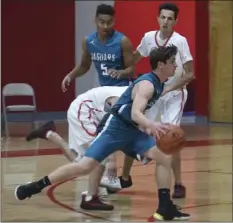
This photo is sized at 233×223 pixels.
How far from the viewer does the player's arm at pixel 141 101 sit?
5.43 m

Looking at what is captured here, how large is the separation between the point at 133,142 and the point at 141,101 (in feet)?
1.71

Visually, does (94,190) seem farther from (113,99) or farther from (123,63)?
(123,63)

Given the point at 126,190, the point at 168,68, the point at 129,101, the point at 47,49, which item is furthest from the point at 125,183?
the point at 47,49

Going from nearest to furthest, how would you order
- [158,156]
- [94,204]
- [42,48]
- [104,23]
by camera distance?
1. [158,156]
2. [94,204]
3. [104,23]
4. [42,48]

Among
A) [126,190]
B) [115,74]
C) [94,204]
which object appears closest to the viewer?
[94,204]

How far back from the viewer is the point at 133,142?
19.5ft

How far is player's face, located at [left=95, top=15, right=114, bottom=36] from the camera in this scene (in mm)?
6625

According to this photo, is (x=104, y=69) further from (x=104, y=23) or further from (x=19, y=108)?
(x=19, y=108)

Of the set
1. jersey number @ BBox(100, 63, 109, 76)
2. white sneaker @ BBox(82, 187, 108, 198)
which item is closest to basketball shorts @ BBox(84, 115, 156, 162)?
jersey number @ BBox(100, 63, 109, 76)

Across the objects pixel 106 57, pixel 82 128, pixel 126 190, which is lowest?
pixel 126 190

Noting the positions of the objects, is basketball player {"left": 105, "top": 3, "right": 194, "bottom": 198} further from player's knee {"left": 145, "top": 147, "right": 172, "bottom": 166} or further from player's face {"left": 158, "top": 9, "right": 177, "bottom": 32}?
player's knee {"left": 145, "top": 147, "right": 172, "bottom": 166}

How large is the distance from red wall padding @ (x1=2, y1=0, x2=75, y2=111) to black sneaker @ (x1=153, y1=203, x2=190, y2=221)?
940 cm

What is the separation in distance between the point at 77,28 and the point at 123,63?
877cm

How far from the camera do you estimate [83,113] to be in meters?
6.73
